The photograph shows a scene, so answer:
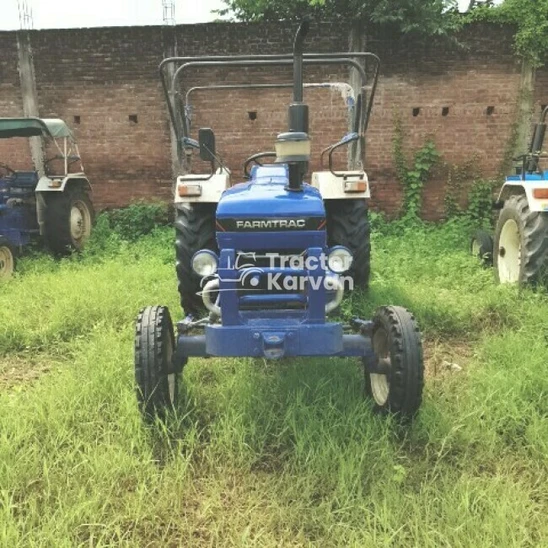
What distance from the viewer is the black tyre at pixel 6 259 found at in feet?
17.0

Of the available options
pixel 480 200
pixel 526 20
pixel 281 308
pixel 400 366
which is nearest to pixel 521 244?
pixel 400 366

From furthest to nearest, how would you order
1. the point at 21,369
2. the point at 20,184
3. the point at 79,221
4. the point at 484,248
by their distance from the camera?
the point at 79,221
the point at 20,184
the point at 484,248
the point at 21,369

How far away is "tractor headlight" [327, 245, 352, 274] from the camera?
277cm

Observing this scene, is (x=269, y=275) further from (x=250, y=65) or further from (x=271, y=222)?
(x=250, y=65)

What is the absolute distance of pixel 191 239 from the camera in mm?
3732

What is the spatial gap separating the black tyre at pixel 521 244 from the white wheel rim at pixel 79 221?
14.9ft

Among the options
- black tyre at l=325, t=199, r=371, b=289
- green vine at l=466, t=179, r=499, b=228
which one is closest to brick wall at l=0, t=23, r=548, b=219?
green vine at l=466, t=179, r=499, b=228

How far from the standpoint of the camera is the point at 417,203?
734 centimetres

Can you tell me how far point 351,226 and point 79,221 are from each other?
3.92 metres

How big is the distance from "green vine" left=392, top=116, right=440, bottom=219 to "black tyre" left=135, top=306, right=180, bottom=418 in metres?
5.43

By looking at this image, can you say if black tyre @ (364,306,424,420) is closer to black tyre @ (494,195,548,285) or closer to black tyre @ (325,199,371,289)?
black tyre @ (325,199,371,289)

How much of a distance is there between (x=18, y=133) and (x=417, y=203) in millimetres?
5006

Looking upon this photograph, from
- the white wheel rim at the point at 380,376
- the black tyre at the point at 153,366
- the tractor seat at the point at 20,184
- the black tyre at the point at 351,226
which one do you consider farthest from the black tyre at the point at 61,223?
the white wheel rim at the point at 380,376

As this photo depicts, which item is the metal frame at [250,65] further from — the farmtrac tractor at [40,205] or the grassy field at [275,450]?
the farmtrac tractor at [40,205]
